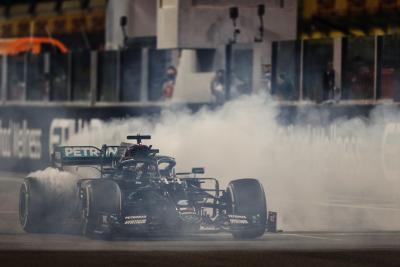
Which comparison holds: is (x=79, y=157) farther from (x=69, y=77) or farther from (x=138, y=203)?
(x=69, y=77)

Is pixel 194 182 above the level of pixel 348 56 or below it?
below

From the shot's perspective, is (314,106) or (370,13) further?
(370,13)


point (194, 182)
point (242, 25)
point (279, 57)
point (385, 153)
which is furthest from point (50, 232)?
point (242, 25)

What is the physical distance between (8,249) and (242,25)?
2786 centimetres

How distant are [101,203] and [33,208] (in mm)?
1942

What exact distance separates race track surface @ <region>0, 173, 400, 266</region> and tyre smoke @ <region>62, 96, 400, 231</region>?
18.7 ft

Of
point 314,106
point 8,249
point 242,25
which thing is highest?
point 242,25

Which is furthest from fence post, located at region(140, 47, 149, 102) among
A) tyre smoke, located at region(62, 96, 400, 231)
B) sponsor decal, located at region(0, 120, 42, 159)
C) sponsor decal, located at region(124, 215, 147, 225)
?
sponsor decal, located at region(124, 215, 147, 225)

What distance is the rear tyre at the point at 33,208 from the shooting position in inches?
859

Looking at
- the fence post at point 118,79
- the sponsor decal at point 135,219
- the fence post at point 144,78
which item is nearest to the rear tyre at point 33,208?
the sponsor decal at point 135,219

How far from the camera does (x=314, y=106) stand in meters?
31.8

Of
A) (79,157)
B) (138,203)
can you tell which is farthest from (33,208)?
(138,203)

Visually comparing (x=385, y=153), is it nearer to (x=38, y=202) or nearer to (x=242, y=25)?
(x=38, y=202)

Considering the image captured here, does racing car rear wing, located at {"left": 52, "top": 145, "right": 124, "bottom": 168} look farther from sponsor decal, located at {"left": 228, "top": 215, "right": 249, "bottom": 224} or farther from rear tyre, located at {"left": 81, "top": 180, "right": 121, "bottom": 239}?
sponsor decal, located at {"left": 228, "top": 215, "right": 249, "bottom": 224}
